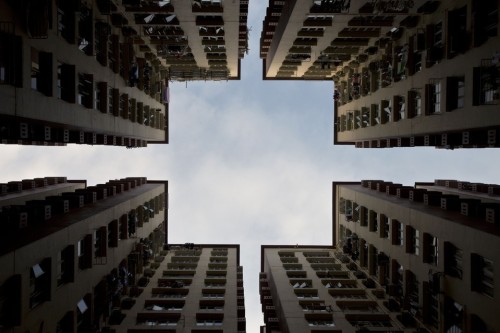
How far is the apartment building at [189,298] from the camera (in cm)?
3309

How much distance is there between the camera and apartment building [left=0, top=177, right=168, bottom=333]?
20.0 meters

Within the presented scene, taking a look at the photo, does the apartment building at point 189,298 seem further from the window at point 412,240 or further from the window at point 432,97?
the window at point 432,97

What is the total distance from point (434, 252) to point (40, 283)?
24.9m

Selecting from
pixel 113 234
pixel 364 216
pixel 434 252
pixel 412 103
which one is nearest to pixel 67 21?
pixel 113 234

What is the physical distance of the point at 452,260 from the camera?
1075 inches

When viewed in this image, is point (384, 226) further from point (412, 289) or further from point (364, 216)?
point (412, 289)

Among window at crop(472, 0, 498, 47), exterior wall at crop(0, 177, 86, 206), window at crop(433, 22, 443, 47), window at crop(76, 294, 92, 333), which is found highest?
window at crop(433, 22, 443, 47)

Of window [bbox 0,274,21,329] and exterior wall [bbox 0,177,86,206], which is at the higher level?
exterior wall [bbox 0,177,86,206]

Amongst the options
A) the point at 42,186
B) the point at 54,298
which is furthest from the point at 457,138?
the point at 42,186

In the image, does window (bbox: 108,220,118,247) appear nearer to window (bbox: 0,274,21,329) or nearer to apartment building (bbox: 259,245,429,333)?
apartment building (bbox: 259,245,429,333)

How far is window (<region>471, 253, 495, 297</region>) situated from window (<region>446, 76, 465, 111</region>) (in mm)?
9300

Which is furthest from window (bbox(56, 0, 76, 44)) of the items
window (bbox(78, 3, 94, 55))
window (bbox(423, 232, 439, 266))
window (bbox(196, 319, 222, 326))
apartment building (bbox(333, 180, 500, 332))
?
→ window (bbox(423, 232, 439, 266))

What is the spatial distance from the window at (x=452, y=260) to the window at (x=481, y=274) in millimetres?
2299

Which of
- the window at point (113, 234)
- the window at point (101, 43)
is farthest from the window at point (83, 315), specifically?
the window at point (101, 43)
